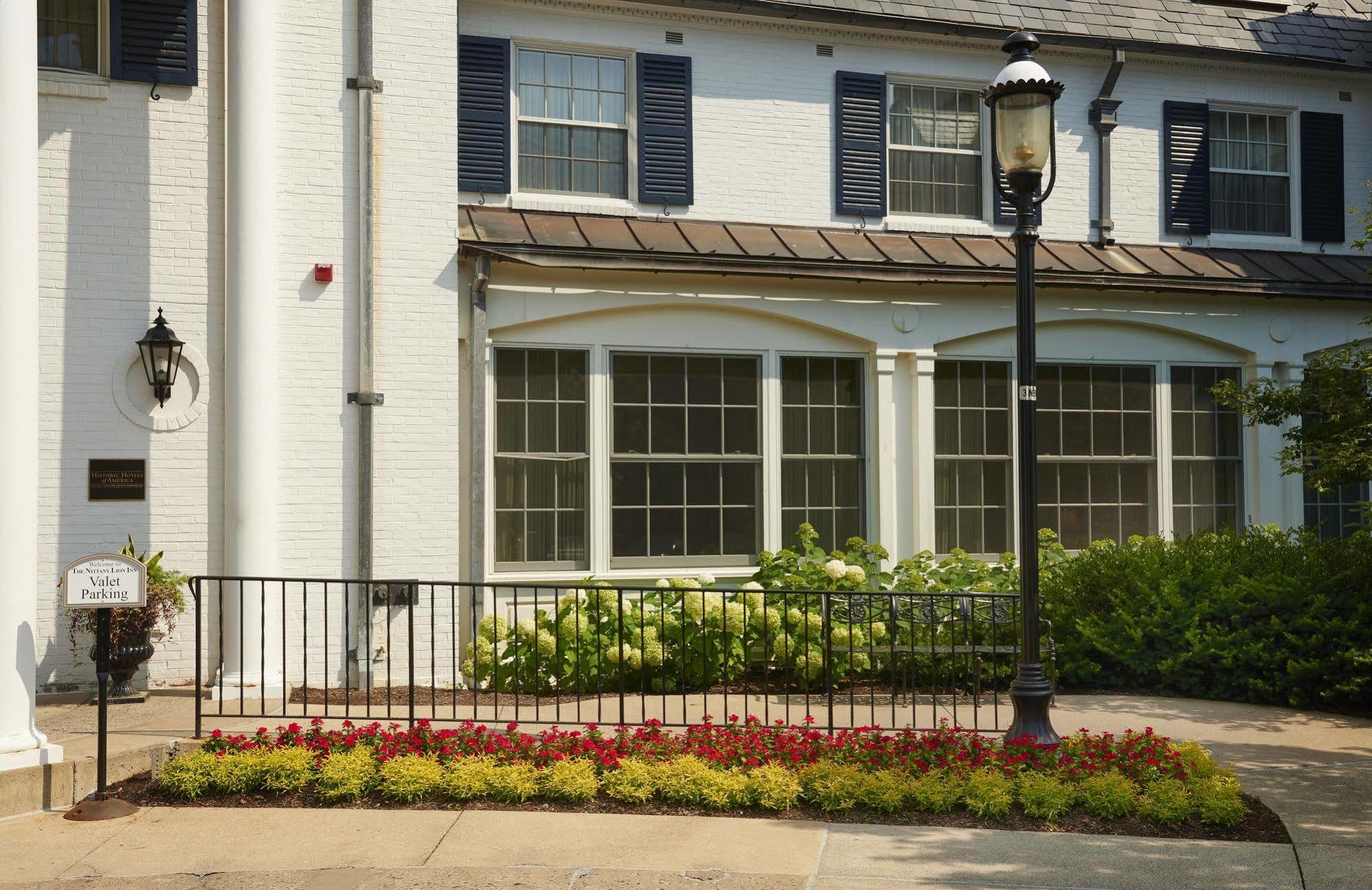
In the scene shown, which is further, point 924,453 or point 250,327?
point 924,453

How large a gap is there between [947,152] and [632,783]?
26.8ft

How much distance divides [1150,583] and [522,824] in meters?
5.65

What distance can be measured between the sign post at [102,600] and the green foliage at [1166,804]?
526cm

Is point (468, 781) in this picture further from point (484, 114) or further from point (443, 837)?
point (484, 114)

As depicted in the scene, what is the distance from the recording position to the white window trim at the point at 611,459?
10656 millimetres

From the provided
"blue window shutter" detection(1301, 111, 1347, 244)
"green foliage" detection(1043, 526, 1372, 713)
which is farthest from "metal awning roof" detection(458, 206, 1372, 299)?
"green foliage" detection(1043, 526, 1372, 713)

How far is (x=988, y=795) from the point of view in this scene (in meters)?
6.29

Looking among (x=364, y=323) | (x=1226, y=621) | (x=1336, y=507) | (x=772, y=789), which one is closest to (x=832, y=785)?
(x=772, y=789)

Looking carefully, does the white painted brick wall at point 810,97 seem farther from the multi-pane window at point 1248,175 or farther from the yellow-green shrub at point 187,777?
the yellow-green shrub at point 187,777

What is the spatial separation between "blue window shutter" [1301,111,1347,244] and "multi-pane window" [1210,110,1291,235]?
18 cm

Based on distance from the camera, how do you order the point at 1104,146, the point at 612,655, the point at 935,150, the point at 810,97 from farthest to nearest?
the point at 1104,146, the point at 935,150, the point at 810,97, the point at 612,655

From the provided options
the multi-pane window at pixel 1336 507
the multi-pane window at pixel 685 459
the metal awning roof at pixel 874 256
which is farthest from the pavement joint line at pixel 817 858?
the multi-pane window at pixel 1336 507

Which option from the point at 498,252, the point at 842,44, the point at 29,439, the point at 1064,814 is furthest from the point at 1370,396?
the point at 29,439

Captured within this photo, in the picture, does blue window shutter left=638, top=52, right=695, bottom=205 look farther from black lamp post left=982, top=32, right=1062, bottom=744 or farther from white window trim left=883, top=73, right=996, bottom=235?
black lamp post left=982, top=32, right=1062, bottom=744
